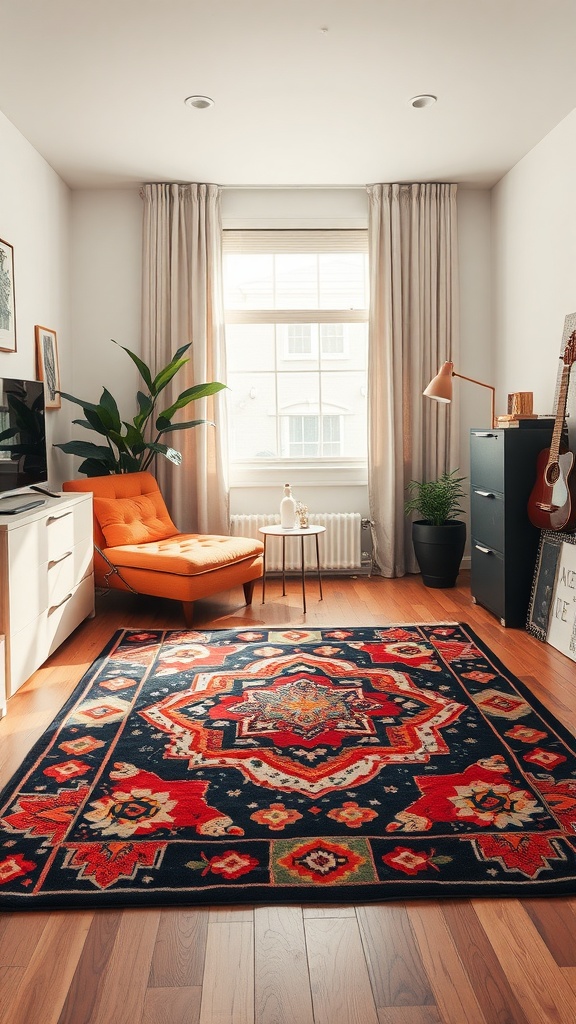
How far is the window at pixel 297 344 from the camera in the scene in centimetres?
552

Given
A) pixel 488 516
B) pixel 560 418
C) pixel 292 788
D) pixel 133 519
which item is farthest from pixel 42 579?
pixel 560 418

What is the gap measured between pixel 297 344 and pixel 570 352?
2.21 m

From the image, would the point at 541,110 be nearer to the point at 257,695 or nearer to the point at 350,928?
the point at 257,695

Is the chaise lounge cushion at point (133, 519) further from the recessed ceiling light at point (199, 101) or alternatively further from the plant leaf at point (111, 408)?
the recessed ceiling light at point (199, 101)

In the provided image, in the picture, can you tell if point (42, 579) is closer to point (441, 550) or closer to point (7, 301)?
point (7, 301)

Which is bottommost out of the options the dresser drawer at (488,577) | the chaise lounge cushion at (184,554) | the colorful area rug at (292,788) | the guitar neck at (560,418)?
the colorful area rug at (292,788)

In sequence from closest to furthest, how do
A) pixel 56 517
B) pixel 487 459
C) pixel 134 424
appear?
pixel 56 517 → pixel 487 459 → pixel 134 424

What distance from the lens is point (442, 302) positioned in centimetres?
543

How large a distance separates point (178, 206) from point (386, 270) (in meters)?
1.48

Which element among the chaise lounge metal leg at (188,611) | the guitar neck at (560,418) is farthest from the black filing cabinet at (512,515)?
the chaise lounge metal leg at (188,611)

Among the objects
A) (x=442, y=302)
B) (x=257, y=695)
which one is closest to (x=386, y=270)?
(x=442, y=302)

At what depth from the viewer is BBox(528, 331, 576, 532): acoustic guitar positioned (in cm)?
367

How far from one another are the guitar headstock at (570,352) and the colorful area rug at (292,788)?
151cm

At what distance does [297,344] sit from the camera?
220 inches
